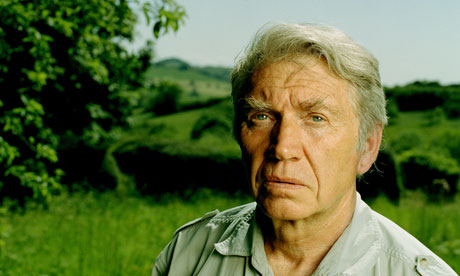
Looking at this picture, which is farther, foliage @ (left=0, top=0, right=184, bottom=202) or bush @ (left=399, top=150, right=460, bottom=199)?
A: bush @ (left=399, top=150, right=460, bottom=199)

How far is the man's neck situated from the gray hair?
0.28 meters

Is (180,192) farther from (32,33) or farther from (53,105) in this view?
(32,33)

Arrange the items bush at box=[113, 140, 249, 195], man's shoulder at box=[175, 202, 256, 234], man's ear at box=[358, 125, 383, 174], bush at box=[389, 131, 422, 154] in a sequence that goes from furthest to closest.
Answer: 1. bush at box=[389, 131, 422, 154]
2. bush at box=[113, 140, 249, 195]
3. man's shoulder at box=[175, 202, 256, 234]
4. man's ear at box=[358, 125, 383, 174]

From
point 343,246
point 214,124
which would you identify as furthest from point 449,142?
point 343,246

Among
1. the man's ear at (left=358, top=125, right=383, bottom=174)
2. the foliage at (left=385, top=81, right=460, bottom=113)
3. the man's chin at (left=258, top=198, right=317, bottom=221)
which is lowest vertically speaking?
the foliage at (left=385, top=81, right=460, bottom=113)

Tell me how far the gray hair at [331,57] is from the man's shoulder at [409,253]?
0.36 m

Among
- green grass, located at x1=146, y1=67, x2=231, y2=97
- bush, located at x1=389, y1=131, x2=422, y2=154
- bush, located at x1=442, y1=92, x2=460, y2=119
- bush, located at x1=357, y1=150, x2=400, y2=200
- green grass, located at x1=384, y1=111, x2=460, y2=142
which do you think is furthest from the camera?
green grass, located at x1=146, y1=67, x2=231, y2=97

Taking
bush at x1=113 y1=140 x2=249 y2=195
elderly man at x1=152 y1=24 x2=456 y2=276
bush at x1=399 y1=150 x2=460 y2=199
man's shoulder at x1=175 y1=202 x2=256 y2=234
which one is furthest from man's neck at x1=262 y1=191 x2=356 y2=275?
bush at x1=399 y1=150 x2=460 y2=199

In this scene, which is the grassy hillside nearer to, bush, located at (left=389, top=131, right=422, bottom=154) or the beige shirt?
bush, located at (left=389, top=131, right=422, bottom=154)

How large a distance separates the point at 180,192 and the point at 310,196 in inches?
358

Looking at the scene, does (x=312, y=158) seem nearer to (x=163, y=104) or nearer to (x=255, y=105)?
(x=255, y=105)

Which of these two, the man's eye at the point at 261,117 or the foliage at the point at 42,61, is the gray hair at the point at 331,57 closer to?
the man's eye at the point at 261,117

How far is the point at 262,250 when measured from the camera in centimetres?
187

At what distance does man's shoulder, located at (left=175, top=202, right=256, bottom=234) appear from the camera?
2.12 meters
